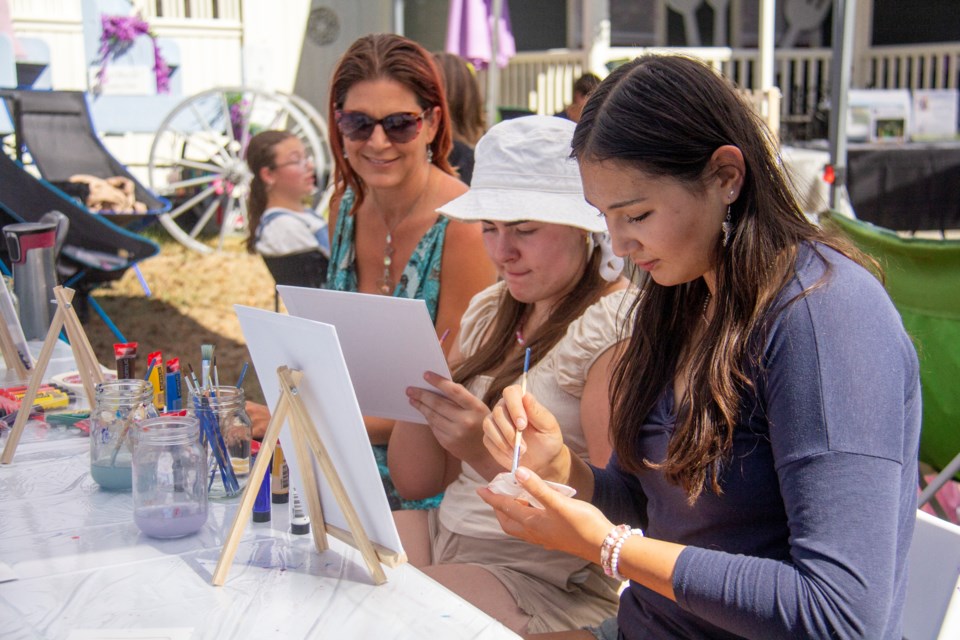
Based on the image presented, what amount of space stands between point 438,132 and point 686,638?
6.11 ft

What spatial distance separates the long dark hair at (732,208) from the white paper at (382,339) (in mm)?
436

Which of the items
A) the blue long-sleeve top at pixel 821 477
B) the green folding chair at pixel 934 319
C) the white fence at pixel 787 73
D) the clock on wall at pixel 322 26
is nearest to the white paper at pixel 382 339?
the blue long-sleeve top at pixel 821 477

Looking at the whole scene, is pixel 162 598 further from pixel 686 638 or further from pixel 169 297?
pixel 169 297

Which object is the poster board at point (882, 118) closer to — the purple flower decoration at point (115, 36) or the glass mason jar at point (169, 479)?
the purple flower decoration at point (115, 36)

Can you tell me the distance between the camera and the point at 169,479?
1516mm

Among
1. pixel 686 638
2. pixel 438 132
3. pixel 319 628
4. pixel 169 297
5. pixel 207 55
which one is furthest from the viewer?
pixel 207 55

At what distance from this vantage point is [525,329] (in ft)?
6.75

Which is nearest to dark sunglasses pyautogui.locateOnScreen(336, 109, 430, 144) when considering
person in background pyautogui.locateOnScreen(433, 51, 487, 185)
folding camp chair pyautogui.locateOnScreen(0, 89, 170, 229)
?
person in background pyautogui.locateOnScreen(433, 51, 487, 185)

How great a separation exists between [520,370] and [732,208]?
0.78 m

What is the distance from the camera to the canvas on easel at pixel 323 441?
4.33 feet

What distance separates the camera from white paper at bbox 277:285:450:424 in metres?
1.59

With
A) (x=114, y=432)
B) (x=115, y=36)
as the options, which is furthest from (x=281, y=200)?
(x=115, y=36)

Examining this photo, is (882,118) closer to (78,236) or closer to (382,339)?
(78,236)

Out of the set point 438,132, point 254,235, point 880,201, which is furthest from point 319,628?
point 880,201
